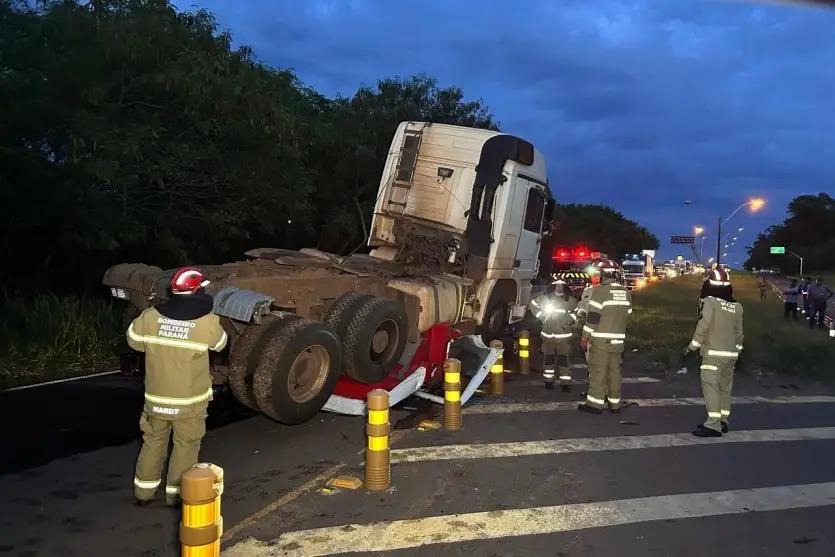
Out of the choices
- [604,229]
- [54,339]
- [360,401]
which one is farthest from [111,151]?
[604,229]

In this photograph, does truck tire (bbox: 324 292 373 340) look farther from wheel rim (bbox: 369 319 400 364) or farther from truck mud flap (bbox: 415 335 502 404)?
truck mud flap (bbox: 415 335 502 404)

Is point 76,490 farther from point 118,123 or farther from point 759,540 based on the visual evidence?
point 118,123

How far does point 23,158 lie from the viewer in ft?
30.1

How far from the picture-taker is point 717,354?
22.2ft

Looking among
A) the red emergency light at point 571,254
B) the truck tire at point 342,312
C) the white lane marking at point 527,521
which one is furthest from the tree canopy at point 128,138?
the red emergency light at point 571,254

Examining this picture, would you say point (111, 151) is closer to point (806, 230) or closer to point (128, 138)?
point (128, 138)

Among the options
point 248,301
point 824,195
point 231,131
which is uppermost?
point 824,195

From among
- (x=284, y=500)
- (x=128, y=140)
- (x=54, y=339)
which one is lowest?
(x=284, y=500)

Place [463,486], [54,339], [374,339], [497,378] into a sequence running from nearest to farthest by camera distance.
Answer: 1. [463,486]
2. [374,339]
3. [497,378]
4. [54,339]

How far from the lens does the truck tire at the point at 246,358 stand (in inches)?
225

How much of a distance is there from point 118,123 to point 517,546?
8156 millimetres

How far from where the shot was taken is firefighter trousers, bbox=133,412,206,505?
440 centimetres

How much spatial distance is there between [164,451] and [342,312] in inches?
101

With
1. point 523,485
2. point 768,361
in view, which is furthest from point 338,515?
point 768,361
